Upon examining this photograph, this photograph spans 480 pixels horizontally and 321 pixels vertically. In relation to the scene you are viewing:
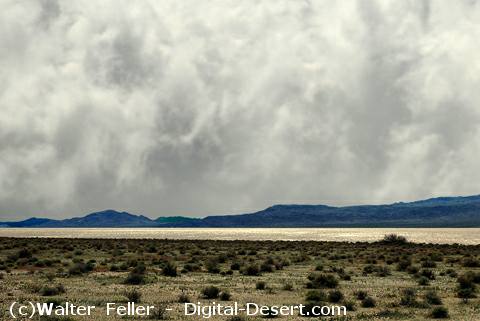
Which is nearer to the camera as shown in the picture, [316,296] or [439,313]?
[439,313]

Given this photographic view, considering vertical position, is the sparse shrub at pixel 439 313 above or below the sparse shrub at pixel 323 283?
below

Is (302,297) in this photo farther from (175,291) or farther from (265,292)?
(175,291)

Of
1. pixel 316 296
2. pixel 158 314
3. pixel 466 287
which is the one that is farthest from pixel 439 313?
pixel 158 314

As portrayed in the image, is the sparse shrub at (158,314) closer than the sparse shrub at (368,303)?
Yes

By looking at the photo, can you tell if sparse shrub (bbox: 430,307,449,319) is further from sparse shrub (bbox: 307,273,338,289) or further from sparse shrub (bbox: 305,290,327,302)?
sparse shrub (bbox: 307,273,338,289)

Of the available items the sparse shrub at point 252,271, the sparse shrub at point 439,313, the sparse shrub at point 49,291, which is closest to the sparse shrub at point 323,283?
the sparse shrub at point 252,271

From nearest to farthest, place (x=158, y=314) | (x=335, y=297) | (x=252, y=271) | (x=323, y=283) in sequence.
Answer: (x=158, y=314)
(x=335, y=297)
(x=323, y=283)
(x=252, y=271)

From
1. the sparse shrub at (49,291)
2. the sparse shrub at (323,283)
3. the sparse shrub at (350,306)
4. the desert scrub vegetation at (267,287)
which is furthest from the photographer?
the sparse shrub at (323,283)

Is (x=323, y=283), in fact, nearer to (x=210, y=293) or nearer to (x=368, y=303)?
(x=368, y=303)

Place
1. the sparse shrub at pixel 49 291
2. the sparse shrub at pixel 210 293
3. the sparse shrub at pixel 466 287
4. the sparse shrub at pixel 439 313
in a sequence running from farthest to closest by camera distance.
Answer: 1. the sparse shrub at pixel 466 287
2. the sparse shrub at pixel 49 291
3. the sparse shrub at pixel 210 293
4. the sparse shrub at pixel 439 313

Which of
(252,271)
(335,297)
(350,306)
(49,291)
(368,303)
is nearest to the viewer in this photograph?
(350,306)

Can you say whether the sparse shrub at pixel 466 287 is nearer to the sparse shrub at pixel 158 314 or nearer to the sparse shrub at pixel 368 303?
the sparse shrub at pixel 368 303

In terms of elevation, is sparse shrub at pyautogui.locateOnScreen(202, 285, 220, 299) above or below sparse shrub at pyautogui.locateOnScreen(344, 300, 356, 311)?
above

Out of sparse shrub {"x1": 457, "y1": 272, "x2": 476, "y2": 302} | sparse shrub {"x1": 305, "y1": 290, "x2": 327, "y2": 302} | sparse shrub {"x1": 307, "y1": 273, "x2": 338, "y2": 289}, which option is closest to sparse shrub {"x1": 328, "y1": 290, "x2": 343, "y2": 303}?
sparse shrub {"x1": 305, "y1": 290, "x2": 327, "y2": 302}
